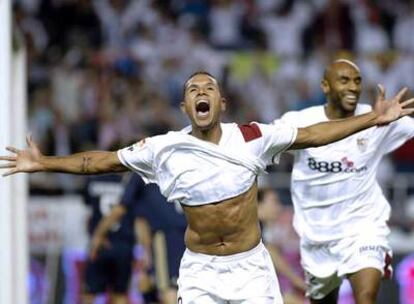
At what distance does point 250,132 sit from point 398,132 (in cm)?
191

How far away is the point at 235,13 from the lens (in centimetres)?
2242

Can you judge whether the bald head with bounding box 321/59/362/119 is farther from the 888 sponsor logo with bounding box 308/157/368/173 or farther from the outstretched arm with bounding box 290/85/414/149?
the outstretched arm with bounding box 290/85/414/149

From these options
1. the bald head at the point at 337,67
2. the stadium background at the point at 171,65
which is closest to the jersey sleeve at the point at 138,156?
the bald head at the point at 337,67

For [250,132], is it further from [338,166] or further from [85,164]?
[338,166]

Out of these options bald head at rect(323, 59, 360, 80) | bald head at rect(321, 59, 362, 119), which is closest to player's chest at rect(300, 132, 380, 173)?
bald head at rect(321, 59, 362, 119)

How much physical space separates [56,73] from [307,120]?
34.1ft

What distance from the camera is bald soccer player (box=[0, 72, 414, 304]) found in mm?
9625

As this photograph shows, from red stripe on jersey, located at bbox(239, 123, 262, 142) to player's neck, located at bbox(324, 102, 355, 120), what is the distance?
157 centimetres

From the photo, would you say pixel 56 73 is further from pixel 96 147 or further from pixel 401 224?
pixel 401 224

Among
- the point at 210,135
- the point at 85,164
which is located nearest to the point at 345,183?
the point at 210,135

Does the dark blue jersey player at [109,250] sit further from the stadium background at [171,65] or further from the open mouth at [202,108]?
the open mouth at [202,108]

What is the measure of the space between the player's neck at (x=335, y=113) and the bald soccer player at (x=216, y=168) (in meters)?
1.49

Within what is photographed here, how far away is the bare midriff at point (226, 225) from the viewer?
972cm

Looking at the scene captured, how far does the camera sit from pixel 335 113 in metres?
11.3
